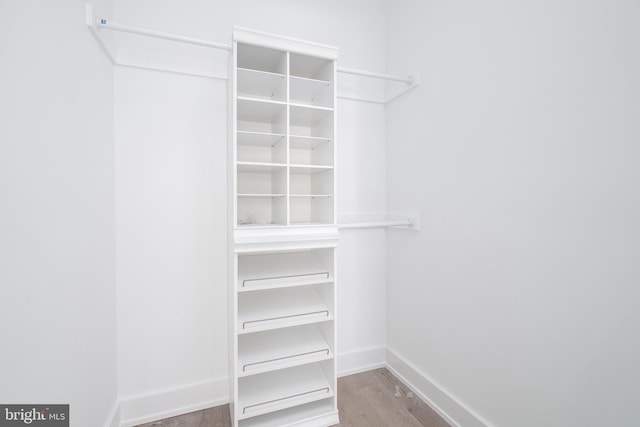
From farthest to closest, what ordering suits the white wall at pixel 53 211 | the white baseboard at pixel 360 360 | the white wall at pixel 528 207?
the white baseboard at pixel 360 360 → the white wall at pixel 528 207 → the white wall at pixel 53 211

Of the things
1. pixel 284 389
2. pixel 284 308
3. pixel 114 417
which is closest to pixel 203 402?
pixel 114 417

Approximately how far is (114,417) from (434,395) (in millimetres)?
1791

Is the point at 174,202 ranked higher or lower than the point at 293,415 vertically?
higher

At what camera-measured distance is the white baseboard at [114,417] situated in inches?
54.5

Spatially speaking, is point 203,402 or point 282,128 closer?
point 282,128

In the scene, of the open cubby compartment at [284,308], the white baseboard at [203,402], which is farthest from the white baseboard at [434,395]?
the open cubby compartment at [284,308]

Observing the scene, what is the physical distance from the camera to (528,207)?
1.20 meters

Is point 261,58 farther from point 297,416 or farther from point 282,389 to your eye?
point 297,416

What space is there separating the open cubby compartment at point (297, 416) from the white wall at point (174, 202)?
1.17 ft

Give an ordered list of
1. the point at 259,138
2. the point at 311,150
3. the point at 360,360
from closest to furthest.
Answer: the point at 259,138 < the point at 311,150 < the point at 360,360

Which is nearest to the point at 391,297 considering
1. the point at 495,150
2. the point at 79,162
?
the point at 495,150

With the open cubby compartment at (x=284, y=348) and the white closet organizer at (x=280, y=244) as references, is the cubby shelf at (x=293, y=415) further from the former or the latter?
the open cubby compartment at (x=284, y=348)

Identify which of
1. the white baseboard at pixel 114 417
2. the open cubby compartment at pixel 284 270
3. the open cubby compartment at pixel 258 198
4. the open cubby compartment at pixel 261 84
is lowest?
the white baseboard at pixel 114 417

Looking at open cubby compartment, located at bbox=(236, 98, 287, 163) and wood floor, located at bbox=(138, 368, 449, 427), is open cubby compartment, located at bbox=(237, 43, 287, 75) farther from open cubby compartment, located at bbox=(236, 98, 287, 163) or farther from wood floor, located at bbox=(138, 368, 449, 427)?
wood floor, located at bbox=(138, 368, 449, 427)
